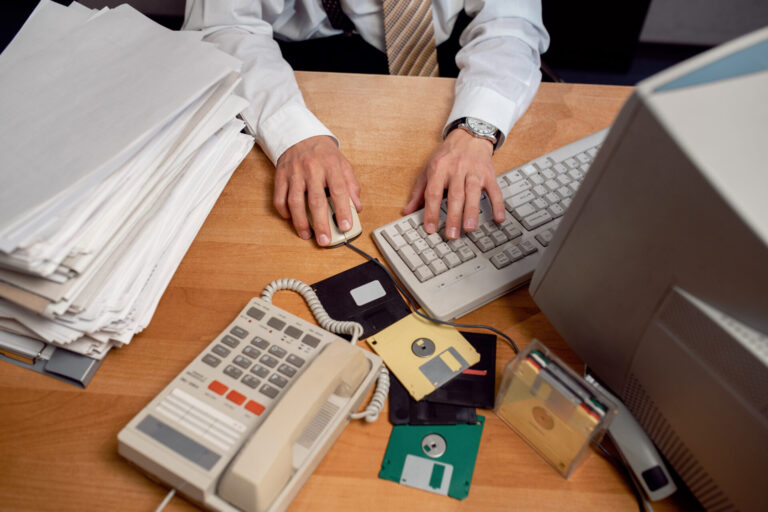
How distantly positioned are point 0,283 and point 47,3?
471mm

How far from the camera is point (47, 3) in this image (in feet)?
2.55

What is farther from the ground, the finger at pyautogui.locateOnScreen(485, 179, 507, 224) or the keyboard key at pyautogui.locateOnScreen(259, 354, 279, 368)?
the finger at pyautogui.locateOnScreen(485, 179, 507, 224)

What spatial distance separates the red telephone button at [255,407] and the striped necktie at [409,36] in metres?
0.82

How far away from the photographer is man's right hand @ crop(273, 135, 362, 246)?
743 mm

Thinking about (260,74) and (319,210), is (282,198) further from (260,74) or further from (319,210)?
(260,74)

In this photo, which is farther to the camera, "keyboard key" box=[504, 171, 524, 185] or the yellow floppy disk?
"keyboard key" box=[504, 171, 524, 185]

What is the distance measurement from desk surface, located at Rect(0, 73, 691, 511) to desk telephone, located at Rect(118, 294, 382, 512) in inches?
1.9

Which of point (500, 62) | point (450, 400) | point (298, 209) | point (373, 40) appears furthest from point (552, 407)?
point (373, 40)

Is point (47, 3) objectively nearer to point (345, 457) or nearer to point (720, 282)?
point (345, 457)

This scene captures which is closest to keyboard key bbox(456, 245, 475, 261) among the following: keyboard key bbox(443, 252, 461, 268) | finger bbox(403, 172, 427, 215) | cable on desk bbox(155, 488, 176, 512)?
keyboard key bbox(443, 252, 461, 268)

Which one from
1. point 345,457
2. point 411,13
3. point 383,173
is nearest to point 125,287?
point 345,457

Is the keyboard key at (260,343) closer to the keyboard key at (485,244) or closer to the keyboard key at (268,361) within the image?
the keyboard key at (268,361)

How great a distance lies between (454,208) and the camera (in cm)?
72

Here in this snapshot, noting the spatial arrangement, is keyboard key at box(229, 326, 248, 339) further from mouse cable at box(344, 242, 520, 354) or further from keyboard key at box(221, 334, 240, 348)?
mouse cable at box(344, 242, 520, 354)
